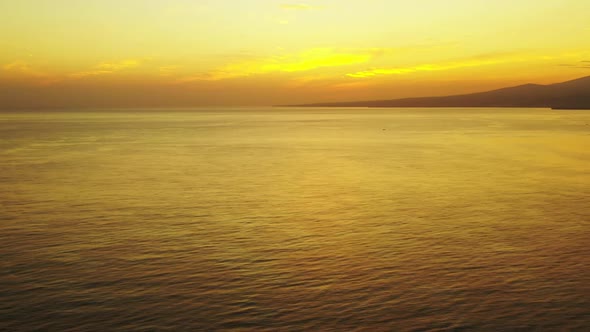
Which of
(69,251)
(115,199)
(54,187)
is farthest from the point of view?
(54,187)

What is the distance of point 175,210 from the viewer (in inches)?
1089

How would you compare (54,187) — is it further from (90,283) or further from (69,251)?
(90,283)

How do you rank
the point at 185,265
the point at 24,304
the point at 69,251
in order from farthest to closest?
the point at 69,251
the point at 185,265
the point at 24,304

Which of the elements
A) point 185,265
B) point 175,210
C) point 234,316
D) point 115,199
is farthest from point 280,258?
point 115,199

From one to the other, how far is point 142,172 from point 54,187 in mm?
9164

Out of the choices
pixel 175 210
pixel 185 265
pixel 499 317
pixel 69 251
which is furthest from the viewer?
pixel 175 210

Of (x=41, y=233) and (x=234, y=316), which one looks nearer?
(x=234, y=316)

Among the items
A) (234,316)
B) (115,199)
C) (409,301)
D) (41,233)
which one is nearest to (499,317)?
(409,301)

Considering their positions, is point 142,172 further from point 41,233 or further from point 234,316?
point 234,316

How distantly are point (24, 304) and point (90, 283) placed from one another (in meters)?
1.98

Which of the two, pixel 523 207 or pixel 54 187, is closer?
pixel 523 207

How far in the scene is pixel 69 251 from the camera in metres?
19.9

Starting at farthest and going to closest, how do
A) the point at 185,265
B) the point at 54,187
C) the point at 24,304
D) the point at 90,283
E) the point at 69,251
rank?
the point at 54,187
the point at 69,251
the point at 185,265
the point at 90,283
the point at 24,304

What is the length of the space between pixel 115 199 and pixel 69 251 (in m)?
11.1
